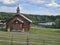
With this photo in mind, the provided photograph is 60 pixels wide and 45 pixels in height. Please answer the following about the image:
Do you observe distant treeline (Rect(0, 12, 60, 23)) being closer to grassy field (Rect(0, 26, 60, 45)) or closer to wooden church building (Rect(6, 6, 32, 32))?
wooden church building (Rect(6, 6, 32, 32))

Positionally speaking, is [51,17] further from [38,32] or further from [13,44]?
[13,44]

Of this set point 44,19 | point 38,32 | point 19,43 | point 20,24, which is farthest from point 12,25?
point 19,43

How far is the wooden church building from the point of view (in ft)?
125

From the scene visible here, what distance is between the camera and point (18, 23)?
39.1 m

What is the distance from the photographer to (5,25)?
130 ft

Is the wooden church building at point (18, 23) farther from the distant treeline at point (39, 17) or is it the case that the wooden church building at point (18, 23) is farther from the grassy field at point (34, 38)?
the distant treeline at point (39, 17)

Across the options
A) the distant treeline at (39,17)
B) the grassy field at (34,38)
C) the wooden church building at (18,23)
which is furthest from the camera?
the distant treeline at (39,17)

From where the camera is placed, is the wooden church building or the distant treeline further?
the distant treeline

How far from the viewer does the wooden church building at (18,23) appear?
125 feet

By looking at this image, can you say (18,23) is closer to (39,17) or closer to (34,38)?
(39,17)

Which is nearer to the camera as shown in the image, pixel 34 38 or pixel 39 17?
pixel 34 38

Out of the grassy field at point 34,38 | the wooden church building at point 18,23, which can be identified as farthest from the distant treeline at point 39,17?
the grassy field at point 34,38

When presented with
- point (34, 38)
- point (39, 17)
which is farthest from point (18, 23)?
point (34, 38)

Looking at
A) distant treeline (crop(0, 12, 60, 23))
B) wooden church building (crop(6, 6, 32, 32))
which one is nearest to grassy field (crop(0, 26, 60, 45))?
wooden church building (crop(6, 6, 32, 32))
